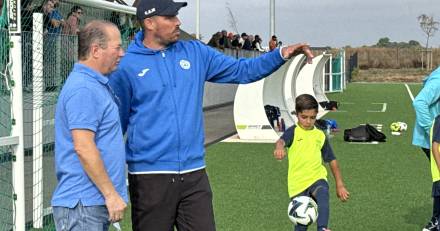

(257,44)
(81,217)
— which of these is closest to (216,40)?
(257,44)

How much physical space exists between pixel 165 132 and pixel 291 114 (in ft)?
48.0

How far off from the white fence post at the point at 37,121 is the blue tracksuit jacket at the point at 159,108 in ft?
8.24

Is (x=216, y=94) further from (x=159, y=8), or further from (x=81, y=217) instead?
(x=81, y=217)

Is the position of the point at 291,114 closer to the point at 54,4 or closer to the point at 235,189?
the point at 235,189

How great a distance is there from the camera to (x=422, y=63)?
78250 mm

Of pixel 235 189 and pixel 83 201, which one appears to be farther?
pixel 235 189

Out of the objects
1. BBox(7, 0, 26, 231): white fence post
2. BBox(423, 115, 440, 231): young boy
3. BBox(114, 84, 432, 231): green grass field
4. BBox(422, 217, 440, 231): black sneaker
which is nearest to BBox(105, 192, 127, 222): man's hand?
BBox(7, 0, 26, 231): white fence post

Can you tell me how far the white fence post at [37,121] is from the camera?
22.8 ft

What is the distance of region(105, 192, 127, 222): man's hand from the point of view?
3.89 m

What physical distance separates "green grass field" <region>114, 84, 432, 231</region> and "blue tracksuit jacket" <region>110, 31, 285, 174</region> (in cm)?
336

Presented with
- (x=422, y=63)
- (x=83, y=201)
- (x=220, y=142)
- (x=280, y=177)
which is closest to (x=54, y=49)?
(x=83, y=201)

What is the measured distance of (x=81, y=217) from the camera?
394 centimetres

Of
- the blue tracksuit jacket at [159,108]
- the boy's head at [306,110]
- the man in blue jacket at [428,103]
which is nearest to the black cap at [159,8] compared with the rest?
the blue tracksuit jacket at [159,108]

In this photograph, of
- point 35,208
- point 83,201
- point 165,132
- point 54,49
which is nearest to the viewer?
point 83,201
